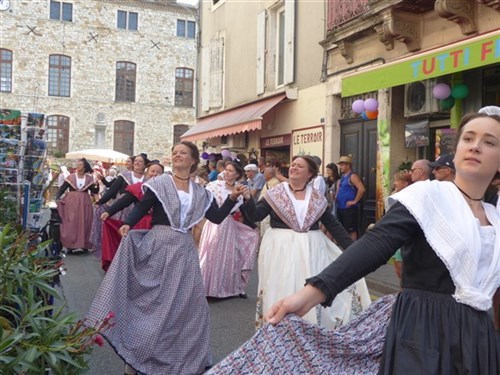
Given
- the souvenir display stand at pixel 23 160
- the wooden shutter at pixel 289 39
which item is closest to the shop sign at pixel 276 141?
the wooden shutter at pixel 289 39

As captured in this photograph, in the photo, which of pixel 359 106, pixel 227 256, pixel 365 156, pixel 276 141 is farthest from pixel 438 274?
pixel 276 141

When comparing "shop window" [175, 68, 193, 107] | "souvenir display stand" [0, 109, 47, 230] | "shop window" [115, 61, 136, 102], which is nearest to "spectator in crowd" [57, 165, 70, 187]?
"souvenir display stand" [0, 109, 47, 230]

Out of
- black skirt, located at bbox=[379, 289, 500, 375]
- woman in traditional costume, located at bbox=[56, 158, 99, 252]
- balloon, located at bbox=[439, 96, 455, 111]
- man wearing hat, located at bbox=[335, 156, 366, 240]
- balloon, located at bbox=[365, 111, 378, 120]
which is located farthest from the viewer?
balloon, located at bbox=[365, 111, 378, 120]

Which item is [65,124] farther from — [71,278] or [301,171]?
[301,171]

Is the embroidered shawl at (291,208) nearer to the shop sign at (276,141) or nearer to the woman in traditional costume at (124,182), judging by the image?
the woman in traditional costume at (124,182)

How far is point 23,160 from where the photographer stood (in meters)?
6.34

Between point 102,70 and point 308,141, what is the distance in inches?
1068

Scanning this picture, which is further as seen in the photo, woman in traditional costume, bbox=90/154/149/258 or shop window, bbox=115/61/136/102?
shop window, bbox=115/61/136/102

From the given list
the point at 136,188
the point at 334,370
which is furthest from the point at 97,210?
the point at 334,370

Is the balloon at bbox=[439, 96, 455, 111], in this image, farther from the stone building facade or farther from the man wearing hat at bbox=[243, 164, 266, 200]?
the stone building facade

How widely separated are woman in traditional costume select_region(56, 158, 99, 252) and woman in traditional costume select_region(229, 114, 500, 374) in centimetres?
1023

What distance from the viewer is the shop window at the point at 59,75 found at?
37500mm

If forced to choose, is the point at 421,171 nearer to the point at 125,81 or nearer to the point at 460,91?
the point at 460,91

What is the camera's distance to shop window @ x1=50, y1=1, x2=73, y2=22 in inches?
1475
